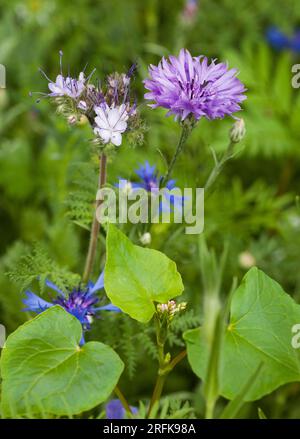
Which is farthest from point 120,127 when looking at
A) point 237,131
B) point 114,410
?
point 114,410

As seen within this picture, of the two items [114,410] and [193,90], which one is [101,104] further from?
[114,410]

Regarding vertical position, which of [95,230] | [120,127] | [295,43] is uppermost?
[295,43]

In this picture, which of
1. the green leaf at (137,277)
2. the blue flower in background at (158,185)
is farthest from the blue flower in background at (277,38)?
the green leaf at (137,277)

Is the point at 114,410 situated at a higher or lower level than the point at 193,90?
lower

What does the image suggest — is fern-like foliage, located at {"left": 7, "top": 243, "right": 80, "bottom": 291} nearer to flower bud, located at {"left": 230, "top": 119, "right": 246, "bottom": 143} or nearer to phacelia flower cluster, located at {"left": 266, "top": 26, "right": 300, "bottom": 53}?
flower bud, located at {"left": 230, "top": 119, "right": 246, "bottom": 143}

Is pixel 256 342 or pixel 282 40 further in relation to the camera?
pixel 282 40

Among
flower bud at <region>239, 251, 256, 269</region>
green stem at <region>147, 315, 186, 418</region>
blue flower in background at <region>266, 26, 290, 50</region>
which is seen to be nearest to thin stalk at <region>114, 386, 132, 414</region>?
green stem at <region>147, 315, 186, 418</region>

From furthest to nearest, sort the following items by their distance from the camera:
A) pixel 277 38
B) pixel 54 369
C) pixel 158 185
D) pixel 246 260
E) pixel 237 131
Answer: pixel 277 38 < pixel 246 260 < pixel 158 185 < pixel 237 131 < pixel 54 369
